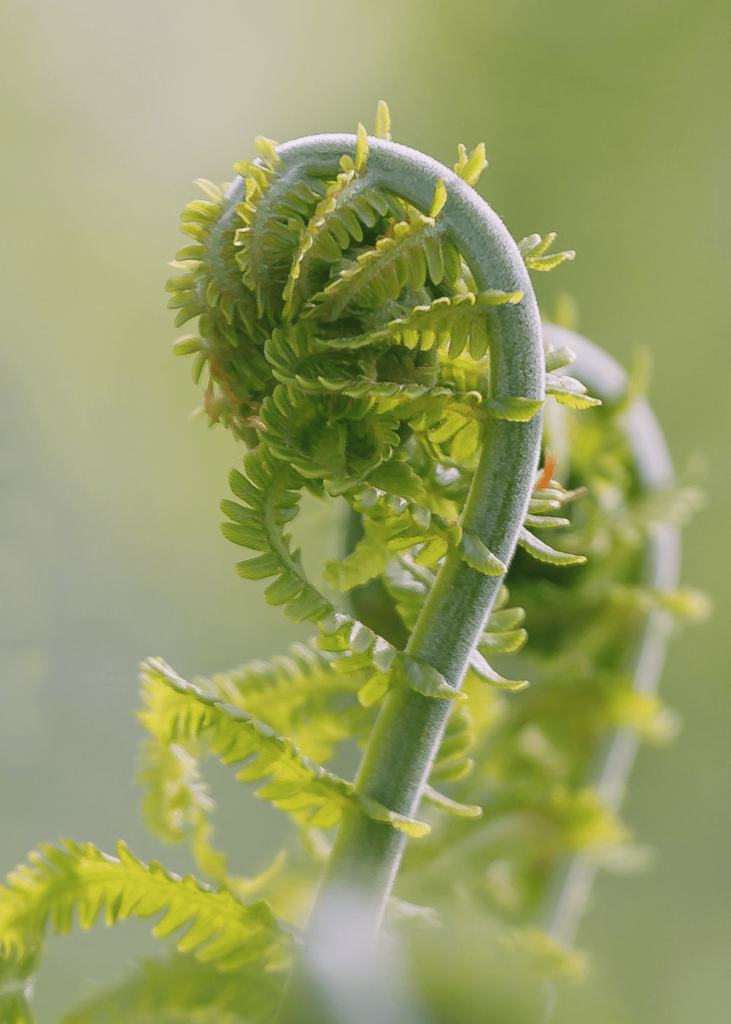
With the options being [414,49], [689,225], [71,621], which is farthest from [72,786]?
[414,49]

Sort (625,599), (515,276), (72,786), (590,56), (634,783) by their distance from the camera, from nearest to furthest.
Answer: (515,276)
(625,599)
(72,786)
(634,783)
(590,56)

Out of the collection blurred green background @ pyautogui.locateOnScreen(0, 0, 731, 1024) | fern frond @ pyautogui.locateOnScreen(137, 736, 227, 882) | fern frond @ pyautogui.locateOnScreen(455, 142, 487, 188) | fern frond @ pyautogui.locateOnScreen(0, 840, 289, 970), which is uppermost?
blurred green background @ pyautogui.locateOnScreen(0, 0, 731, 1024)

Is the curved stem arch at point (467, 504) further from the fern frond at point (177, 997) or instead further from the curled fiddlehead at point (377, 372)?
the fern frond at point (177, 997)

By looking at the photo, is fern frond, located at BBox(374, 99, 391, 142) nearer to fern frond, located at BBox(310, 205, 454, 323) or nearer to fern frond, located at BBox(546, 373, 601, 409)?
fern frond, located at BBox(310, 205, 454, 323)

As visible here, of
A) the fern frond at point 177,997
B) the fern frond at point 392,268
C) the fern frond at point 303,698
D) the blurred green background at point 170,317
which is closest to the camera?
the fern frond at point 392,268

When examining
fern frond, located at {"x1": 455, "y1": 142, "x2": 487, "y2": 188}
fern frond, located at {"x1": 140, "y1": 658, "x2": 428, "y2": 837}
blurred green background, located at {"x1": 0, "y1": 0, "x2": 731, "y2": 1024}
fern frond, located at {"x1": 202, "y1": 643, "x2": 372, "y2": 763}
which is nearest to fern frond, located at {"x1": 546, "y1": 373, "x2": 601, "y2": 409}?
fern frond, located at {"x1": 455, "y1": 142, "x2": 487, "y2": 188}

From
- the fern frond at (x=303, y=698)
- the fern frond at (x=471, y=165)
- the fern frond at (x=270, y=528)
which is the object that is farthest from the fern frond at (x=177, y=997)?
the fern frond at (x=471, y=165)

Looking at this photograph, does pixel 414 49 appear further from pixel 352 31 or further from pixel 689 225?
pixel 689 225
